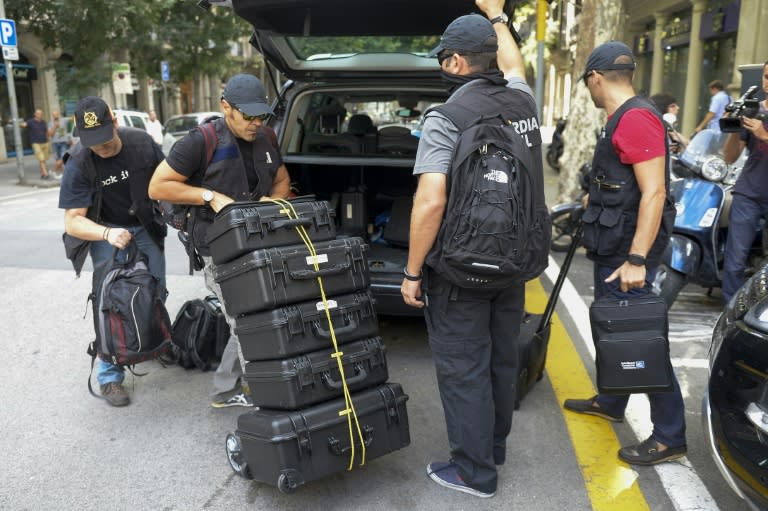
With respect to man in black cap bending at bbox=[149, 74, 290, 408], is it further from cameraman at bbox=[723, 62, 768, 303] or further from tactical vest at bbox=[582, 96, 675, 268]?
cameraman at bbox=[723, 62, 768, 303]

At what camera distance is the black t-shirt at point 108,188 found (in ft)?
12.0

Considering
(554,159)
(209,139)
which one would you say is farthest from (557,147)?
(209,139)

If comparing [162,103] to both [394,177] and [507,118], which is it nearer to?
[394,177]

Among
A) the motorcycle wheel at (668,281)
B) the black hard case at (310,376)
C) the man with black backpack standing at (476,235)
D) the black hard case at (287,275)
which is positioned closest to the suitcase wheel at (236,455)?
the black hard case at (310,376)

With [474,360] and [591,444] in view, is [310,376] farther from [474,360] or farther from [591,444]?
[591,444]

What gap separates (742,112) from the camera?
170 inches

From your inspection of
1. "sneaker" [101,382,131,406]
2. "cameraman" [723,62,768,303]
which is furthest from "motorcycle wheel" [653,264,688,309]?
"sneaker" [101,382,131,406]

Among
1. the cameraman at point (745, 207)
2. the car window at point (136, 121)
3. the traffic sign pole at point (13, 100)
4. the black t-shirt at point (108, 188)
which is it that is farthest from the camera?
the car window at point (136, 121)

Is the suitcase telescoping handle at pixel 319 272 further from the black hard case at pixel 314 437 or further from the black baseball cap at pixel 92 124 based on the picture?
the black baseball cap at pixel 92 124

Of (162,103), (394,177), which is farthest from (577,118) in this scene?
(162,103)

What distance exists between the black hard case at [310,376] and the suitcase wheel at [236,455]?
0.26m

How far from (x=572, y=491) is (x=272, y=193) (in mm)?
2145

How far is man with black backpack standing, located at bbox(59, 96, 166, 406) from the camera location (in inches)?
139

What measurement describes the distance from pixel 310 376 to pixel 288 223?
650 millimetres
